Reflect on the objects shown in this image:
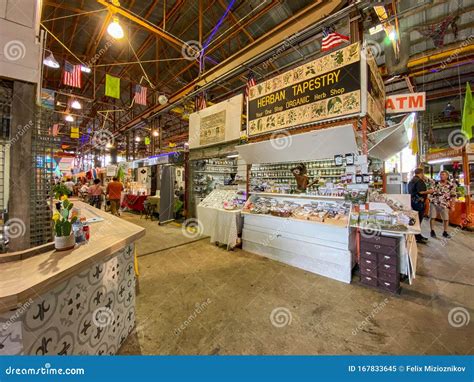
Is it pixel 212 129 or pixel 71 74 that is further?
pixel 212 129

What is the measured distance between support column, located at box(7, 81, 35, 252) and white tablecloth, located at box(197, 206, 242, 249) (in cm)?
398

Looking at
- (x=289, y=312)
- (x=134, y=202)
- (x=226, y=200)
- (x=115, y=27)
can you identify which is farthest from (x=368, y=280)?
(x=134, y=202)

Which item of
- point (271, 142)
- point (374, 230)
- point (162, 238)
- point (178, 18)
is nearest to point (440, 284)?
point (374, 230)

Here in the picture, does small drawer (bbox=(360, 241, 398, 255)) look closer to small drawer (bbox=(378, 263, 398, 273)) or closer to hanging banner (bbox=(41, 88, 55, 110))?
small drawer (bbox=(378, 263, 398, 273))

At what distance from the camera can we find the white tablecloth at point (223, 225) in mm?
5152

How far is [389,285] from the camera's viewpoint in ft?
10.3

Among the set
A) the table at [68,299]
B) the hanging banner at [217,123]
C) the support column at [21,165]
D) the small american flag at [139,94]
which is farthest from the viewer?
the small american flag at [139,94]

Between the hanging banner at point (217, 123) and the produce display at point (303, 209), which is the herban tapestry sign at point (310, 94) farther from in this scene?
the produce display at point (303, 209)

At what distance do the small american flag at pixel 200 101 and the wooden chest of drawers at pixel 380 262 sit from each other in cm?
707

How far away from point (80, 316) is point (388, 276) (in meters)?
4.04

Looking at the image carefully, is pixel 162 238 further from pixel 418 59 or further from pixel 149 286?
pixel 418 59

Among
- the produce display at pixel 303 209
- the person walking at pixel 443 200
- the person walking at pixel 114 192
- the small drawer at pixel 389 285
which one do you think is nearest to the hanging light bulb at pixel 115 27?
the produce display at pixel 303 209

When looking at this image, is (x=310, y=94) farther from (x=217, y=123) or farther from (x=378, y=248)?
(x=217, y=123)

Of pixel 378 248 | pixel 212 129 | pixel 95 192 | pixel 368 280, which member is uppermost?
pixel 212 129
